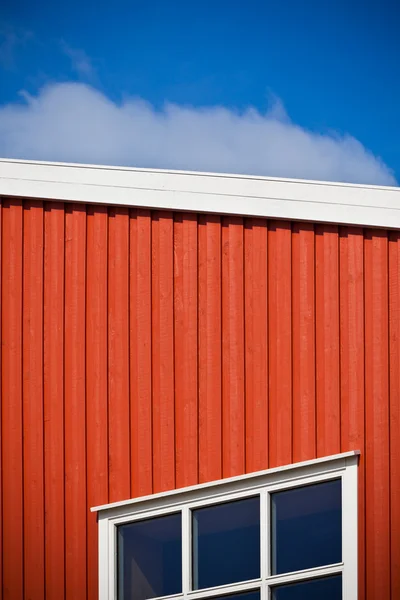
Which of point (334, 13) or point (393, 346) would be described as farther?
point (334, 13)

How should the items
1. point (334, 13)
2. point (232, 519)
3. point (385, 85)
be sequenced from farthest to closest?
point (385, 85), point (334, 13), point (232, 519)

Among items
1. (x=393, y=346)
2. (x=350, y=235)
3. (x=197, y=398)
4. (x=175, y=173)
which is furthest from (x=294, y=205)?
(x=197, y=398)

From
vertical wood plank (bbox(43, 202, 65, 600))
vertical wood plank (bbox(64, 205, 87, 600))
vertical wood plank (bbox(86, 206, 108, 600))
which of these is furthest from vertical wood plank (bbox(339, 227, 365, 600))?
vertical wood plank (bbox(43, 202, 65, 600))

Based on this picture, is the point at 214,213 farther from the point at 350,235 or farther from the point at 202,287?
the point at 350,235

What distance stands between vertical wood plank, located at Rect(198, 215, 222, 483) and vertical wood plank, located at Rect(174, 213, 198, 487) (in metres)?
0.05

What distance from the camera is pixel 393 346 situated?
4.63 meters

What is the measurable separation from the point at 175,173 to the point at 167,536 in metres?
2.69

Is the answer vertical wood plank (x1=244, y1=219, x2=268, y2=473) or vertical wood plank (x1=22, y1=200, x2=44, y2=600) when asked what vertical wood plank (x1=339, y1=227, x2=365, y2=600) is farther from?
vertical wood plank (x1=22, y1=200, x2=44, y2=600)

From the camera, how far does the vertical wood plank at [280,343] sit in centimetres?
459

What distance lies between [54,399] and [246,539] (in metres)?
1.75

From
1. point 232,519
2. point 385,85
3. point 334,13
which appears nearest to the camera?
point 232,519

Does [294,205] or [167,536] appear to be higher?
[294,205]

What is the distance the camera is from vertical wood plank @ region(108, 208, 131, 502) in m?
4.60

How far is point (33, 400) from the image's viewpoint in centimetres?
464
